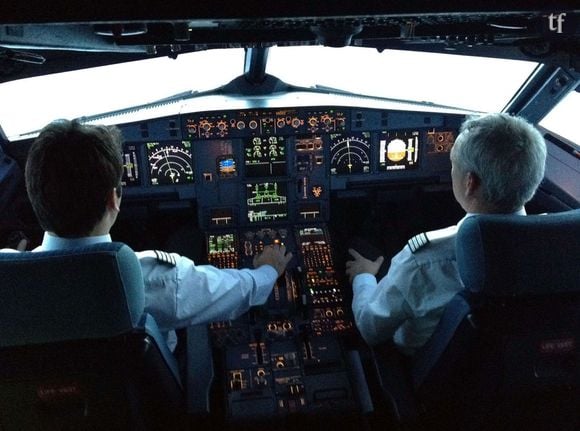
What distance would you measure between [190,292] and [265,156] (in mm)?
1496

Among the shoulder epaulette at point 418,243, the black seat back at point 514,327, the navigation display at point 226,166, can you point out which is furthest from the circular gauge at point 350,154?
the black seat back at point 514,327

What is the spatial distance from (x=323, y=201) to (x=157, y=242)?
0.99 m

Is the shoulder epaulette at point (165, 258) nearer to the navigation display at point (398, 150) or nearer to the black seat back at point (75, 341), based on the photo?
the black seat back at point (75, 341)

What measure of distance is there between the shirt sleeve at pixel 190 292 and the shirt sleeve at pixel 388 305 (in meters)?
0.44

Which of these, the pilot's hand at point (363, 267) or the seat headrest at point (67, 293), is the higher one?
the seat headrest at point (67, 293)

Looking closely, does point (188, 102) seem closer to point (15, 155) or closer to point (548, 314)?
point (15, 155)

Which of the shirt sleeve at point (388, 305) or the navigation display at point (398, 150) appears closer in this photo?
the shirt sleeve at point (388, 305)

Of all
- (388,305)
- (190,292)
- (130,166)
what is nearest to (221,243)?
(130,166)

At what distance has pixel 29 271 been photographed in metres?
1.38

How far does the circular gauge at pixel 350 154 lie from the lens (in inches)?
133

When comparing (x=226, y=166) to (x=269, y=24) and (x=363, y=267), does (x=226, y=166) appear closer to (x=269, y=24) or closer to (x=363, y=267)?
(x=363, y=267)

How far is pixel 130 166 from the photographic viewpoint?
3.28 meters

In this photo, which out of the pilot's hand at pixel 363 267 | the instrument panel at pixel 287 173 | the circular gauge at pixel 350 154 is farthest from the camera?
the circular gauge at pixel 350 154

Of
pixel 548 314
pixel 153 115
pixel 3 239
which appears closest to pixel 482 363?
pixel 548 314
